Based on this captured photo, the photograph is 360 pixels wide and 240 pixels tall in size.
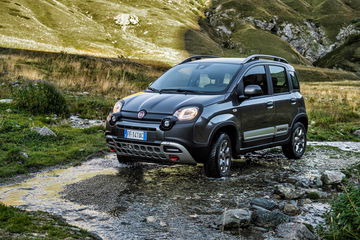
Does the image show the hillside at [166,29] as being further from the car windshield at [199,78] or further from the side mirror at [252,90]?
the side mirror at [252,90]

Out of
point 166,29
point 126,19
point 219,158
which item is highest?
point 126,19

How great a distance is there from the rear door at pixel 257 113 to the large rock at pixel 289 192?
168cm

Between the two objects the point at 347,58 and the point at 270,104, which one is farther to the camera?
the point at 347,58

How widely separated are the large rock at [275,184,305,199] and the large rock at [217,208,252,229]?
1.54 meters

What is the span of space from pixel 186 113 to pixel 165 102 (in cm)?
50

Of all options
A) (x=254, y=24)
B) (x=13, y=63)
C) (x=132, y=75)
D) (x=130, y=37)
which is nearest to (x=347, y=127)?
(x=132, y=75)

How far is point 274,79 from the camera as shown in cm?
1039

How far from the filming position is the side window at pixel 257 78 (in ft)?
31.2

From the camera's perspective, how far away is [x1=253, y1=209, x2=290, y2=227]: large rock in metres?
Answer: 6.06

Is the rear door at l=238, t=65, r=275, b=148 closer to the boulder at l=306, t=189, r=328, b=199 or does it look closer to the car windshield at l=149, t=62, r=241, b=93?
the car windshield at l=149, t=62, r=241, b=93

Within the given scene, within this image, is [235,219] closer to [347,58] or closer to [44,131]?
[44,131]

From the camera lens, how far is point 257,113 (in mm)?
9531

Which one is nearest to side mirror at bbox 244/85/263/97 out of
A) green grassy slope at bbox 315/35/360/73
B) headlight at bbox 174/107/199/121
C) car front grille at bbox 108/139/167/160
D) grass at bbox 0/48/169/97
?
headlight at bbox 174/107/199/121

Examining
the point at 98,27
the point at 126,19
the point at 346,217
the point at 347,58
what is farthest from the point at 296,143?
the point at 347,58
